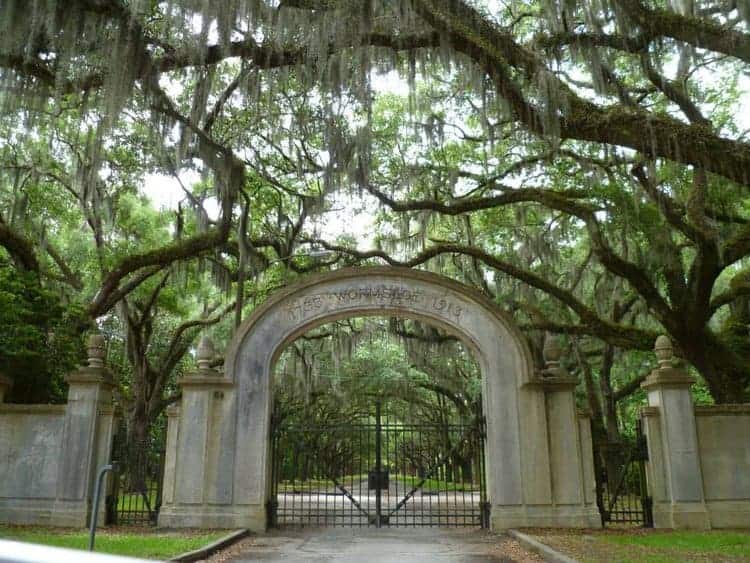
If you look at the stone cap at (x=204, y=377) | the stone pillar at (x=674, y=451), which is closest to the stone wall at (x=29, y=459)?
the stone cap at (x=204, y=377)

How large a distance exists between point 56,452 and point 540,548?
812 cm

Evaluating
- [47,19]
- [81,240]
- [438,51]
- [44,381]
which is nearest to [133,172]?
[81,240]

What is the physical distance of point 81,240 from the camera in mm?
18438

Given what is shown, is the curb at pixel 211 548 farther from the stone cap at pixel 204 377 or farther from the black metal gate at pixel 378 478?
the stone cap at pixel 204 377

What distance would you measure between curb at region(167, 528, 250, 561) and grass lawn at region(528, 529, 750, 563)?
464 centimetres

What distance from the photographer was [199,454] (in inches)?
466

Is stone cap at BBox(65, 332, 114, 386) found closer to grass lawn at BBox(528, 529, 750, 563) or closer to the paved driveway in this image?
the paved driveway

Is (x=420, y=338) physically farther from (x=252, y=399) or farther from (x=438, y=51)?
(x=438, y=51)

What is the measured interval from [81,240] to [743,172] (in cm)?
1634

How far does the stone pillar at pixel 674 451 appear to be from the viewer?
1110cm

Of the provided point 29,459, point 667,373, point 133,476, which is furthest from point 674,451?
point 29,459

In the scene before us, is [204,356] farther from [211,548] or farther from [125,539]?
[211,548]

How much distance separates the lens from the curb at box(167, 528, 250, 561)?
8277 millimetres

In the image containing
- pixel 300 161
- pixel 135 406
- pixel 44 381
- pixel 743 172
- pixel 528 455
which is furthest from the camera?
pixel 135 406
